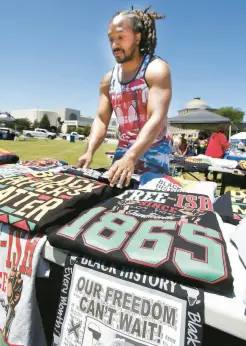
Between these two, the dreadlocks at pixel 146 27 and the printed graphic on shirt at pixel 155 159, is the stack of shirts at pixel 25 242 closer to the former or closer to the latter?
the printed graphic on shirt at pixel 155 159

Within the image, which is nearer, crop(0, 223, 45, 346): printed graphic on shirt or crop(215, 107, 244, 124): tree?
crop(0, 223, 45, 346): printed graphic on shirt

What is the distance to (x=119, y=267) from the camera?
0.53 meters

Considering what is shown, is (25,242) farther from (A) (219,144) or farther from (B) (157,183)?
(A) (219,144)

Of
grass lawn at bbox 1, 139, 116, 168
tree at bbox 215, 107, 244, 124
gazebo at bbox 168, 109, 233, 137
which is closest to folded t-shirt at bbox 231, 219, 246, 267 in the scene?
grass lawn at bbox 1, 139, 116, 168

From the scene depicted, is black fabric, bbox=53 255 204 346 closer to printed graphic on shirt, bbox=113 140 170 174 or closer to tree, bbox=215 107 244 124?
printed graphic on shirt, bbox=113 140 170 174

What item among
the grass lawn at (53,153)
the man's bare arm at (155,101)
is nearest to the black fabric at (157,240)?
the man's bare arm at (155,101)

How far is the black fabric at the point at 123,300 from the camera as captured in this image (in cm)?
45

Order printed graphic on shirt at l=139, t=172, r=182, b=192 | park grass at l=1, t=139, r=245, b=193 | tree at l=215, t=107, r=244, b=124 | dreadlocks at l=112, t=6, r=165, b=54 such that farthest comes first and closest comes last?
tree at l=215, t=107, r=244, b=124, park grass at l=1, t=139, r=245, b=193, dreadlocks at l=112, t=6, r=165, b=54, printed graphic on shirt at l=139, t=172, r=182, b=192

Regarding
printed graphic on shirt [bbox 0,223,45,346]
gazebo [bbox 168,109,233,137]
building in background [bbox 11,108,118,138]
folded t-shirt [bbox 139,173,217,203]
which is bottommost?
printed graphic on shirt [bbox 0,223,45,346]

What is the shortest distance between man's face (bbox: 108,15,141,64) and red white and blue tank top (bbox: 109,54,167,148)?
80mm

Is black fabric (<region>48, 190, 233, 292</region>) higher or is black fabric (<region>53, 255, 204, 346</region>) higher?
black fabric (<region>48, 190, 233, 292</region>)

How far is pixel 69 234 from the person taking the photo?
0.58 meters

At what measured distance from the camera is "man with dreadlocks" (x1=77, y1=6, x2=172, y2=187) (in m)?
1.05

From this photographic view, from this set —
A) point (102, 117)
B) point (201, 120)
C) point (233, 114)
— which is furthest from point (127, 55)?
point (233, 114)
